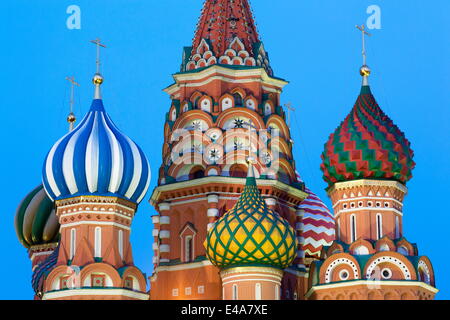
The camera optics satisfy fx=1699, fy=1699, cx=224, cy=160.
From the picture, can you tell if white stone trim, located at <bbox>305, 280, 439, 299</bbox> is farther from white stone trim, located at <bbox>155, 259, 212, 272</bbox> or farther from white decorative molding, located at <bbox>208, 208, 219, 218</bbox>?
white decorative molding, located at <bbox>208, 208, 219, 218</bbox>

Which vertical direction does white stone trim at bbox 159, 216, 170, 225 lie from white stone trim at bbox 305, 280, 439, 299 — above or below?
above

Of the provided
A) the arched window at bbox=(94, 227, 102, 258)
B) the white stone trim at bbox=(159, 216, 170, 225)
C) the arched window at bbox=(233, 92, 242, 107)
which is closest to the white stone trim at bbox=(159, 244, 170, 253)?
the white stone trim at bbox=(159, 216, 170, 225)

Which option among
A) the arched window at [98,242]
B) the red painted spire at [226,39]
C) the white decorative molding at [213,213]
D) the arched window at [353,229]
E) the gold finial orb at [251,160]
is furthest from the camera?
the red painted spire at [226,39]

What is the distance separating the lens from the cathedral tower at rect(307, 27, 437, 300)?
39.2 meters

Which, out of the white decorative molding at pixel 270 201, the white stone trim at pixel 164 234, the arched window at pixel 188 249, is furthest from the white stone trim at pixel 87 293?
the white decorative molding at pixel 270 201

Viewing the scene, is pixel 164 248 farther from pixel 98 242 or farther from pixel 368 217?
pixel 368 217

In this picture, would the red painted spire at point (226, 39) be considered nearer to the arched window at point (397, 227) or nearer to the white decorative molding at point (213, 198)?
the white decorative molding at point (213, 198)

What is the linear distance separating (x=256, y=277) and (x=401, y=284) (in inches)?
131

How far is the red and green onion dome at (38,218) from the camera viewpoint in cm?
4509

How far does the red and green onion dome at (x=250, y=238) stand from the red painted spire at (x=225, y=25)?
5834 mm

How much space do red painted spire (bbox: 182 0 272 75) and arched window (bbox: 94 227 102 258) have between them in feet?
21.0

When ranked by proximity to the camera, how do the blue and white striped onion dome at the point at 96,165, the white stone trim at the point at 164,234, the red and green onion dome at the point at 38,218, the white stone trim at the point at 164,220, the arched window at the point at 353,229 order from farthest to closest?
the red and green onion dome at the point at 38,218, the white stone trim at the point at 164,220, the white stone trim at the point at 164,234, the arched window at the point at 353,229, the blue and white striped onion dome at the point at 96,165

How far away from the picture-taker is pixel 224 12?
145ft
